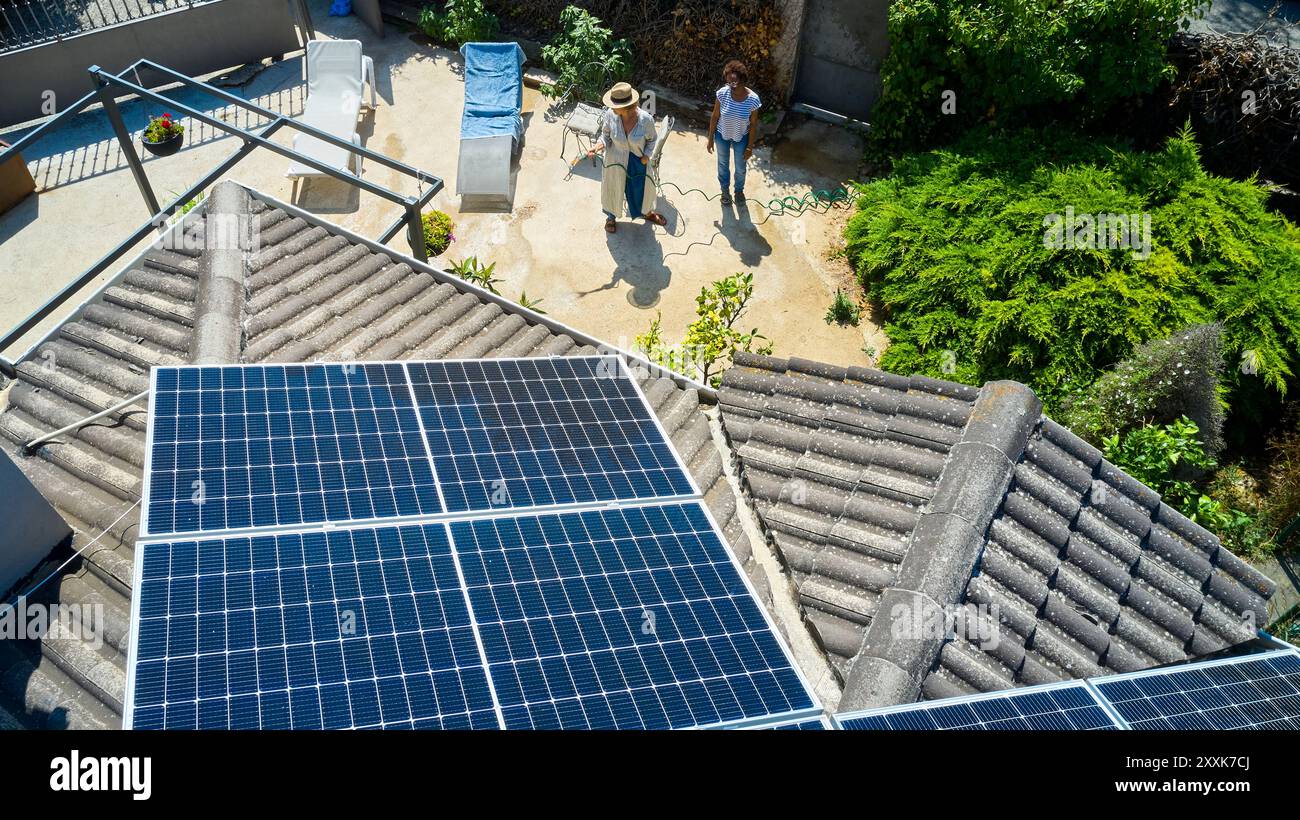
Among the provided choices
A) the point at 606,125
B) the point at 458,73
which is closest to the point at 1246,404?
the point at 606,125

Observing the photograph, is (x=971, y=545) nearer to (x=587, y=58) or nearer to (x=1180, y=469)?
(x=1180, y=469)

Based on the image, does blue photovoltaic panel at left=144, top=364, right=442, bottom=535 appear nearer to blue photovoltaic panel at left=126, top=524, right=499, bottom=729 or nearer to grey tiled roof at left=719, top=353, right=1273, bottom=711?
blue photovoltaic panel at left=126, top=524, right=499, bottom=729

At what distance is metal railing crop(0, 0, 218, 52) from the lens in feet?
61.3

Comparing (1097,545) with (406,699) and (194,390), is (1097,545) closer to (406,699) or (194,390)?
(406,699)

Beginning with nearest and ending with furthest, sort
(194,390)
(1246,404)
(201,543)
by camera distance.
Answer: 1. (201,543)
2. (194,390)
3. (1246,404)

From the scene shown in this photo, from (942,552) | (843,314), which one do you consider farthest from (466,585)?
(843,314)

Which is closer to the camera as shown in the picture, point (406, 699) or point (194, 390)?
point (406, 699)

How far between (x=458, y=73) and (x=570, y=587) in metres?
17.1

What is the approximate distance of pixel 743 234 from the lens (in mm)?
16828

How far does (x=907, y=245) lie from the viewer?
14.5 m

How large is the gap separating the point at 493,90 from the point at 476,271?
499 centimetres

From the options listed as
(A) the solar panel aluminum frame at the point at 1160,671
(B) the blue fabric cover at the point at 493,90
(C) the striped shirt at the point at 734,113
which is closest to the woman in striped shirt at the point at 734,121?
(C) the striped shirt at the point at 734,113

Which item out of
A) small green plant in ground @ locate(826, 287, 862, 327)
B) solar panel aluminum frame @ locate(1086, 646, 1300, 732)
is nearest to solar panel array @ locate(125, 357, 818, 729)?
solar panel aluminum frame @ locate(1086, 646, 1300, 732)

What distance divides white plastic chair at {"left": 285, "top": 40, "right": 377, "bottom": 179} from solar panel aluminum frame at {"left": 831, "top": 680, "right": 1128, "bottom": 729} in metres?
15.3
